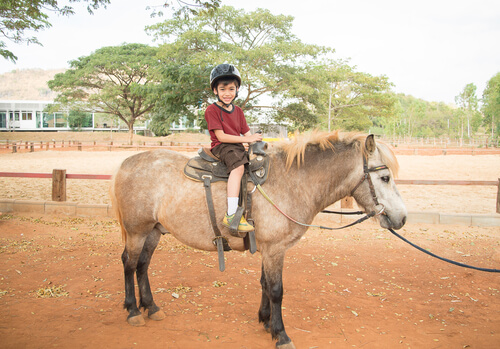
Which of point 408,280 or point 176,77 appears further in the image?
point 176,77

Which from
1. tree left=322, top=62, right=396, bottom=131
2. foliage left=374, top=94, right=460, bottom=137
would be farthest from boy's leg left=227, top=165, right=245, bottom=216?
foliage left=374, top=94, right=460, bottom=137

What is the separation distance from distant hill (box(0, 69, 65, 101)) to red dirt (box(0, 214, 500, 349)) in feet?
529

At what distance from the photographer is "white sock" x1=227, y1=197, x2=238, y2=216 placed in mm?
3125

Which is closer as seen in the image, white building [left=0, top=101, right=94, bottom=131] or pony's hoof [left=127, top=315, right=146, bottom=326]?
pony's hoof [left=127, top=315, right=146, bottom=326]

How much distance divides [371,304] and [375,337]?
2.44ft

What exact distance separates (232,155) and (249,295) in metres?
2.16

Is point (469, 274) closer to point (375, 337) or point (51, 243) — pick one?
point (375, 337)

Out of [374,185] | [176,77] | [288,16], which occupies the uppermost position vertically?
[288,16]

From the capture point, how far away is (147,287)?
12.9 ft

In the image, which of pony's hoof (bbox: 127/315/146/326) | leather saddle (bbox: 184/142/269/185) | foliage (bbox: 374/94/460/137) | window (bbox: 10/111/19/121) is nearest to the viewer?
leather saddle (bbox: 184/142/269/185)

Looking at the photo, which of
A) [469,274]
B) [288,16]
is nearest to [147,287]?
[469,274]

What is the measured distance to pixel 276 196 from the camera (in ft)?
10.8

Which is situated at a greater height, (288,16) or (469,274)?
(288,16)

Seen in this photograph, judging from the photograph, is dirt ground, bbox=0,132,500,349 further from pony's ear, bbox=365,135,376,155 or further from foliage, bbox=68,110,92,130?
foliage, bbox=68,110,92,130
